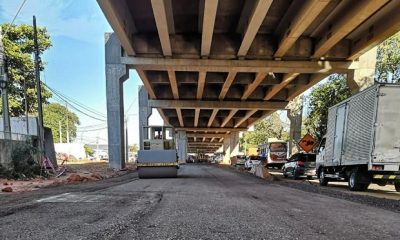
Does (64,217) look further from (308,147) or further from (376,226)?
(308,147)

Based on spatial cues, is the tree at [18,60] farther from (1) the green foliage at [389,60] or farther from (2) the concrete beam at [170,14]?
(1) the green foliage at [389,60]

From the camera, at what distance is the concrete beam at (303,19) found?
13.8m

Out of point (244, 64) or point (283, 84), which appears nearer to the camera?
point (244, 64)

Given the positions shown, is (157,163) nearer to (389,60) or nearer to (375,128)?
(375,128)

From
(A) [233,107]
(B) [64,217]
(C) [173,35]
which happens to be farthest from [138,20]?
(A) [233,107]

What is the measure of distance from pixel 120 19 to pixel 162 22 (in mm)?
1981

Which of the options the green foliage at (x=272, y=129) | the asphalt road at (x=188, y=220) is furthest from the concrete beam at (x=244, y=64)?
the green foliage at (x=272, y=129)

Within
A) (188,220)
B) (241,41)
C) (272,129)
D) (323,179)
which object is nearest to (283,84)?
(241,41)

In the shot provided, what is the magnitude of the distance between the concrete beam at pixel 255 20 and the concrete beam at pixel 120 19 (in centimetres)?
583

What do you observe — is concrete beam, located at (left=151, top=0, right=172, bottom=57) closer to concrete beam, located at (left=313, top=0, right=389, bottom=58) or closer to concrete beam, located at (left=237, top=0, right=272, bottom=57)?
concrete beam, located at (left=237, top=0, right=272, bottom=57)

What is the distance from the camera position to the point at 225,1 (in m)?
15.5

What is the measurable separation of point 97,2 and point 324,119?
20045mm

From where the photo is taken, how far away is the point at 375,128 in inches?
480

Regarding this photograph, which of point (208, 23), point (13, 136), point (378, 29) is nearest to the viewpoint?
point (208, 23)
